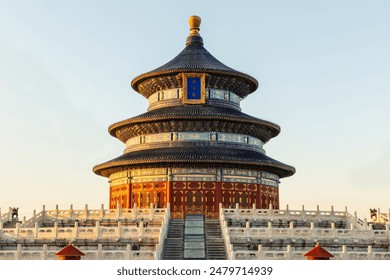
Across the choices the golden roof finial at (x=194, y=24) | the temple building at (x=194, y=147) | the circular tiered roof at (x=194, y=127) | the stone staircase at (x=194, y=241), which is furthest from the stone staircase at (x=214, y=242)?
the golden roof finial at (x=194, y=24)

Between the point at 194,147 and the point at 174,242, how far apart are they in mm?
17282

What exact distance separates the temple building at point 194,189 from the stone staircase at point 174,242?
2.4 inches

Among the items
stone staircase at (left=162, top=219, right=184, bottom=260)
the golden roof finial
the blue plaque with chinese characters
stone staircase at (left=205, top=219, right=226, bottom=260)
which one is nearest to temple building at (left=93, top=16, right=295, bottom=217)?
the blue plaque with chinese characters

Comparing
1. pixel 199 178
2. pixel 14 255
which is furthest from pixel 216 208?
pixel 14 255

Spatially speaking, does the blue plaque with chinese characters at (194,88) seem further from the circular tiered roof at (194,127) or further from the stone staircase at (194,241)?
the stone staircase at (194,241)

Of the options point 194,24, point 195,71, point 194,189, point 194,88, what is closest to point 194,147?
point 194,189

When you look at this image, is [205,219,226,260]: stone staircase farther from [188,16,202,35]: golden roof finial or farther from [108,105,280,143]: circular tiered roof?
[188,16,202,35]: golden roof finial

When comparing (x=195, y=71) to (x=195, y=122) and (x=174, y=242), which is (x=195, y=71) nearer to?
(x=195, y=122)

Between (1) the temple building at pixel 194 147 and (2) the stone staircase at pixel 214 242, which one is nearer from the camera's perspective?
(2) the stone staircase at pixel 214 242

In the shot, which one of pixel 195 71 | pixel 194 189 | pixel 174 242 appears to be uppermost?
pixel 195 71

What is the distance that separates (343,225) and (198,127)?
1570 centimetres

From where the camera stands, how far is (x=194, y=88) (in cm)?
5612

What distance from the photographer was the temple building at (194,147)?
51.4 m

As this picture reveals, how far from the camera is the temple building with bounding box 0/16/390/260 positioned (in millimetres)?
35188
